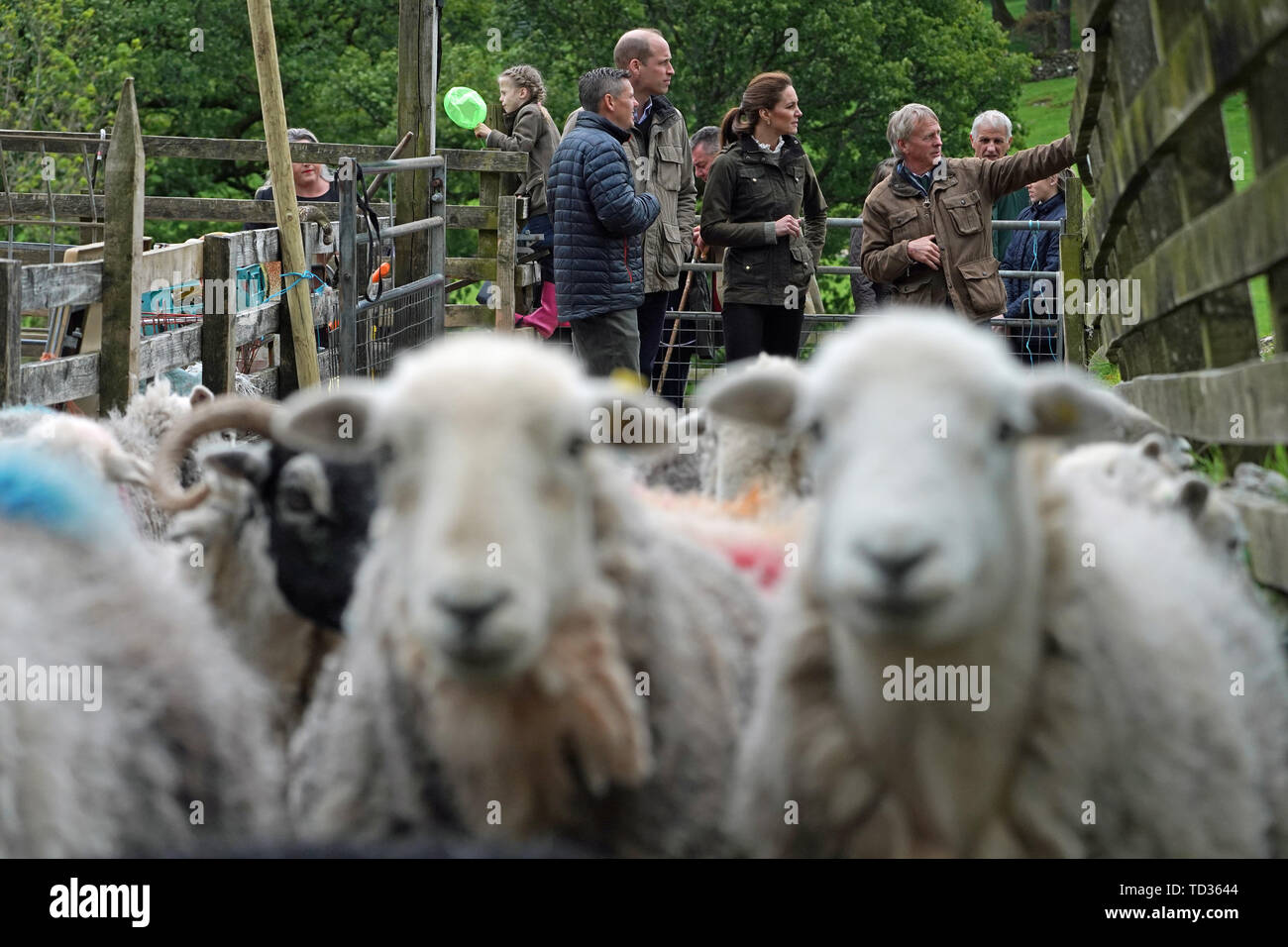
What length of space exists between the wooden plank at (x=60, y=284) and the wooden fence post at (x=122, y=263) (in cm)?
5

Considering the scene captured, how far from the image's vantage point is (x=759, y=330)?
745cm

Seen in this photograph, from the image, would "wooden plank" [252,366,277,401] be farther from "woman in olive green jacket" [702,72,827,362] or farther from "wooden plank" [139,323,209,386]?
"woman in olive green jacket" [702,72,827,362]

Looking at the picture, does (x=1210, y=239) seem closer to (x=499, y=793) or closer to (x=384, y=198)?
(x=499, y=793)

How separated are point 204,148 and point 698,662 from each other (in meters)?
11.8

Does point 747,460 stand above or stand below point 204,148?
below

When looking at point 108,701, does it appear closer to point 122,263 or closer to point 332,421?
point 332,421

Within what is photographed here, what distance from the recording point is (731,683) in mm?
2729

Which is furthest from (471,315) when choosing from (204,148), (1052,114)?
(1052,114)

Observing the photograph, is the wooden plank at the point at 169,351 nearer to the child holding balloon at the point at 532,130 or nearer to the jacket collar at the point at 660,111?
the jacket collar at the point at 660,111

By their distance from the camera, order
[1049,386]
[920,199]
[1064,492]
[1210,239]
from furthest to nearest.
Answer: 1. [920,199]
2. [1210,239]
3. [1064,492]
4. [1049,386]
